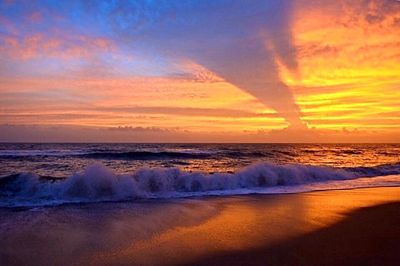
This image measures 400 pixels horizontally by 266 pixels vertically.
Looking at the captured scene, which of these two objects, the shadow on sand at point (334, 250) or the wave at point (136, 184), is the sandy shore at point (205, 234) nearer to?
the shadow on sand at point (334, 250)

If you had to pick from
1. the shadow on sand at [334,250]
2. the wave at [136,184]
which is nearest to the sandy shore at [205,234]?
the shadow on sand at [334,250]

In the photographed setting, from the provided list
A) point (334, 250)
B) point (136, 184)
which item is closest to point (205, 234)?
point (334, 250)

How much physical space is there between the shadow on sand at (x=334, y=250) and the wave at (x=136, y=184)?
6.05 m

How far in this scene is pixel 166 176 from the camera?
13.4 m

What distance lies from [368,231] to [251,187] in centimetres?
768

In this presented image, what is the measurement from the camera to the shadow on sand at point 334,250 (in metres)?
5.04

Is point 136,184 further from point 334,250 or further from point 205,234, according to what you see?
point 334,250

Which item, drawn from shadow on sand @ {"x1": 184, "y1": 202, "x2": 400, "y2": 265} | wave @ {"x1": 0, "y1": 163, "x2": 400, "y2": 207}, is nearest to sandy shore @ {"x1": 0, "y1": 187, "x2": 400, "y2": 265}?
shadow on sand @ {"x1": 184, "y1": 202, "x2": 400, "y2": 265}

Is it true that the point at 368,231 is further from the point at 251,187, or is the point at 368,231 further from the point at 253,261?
the point at 251,187

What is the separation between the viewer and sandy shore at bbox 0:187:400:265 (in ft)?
17.0

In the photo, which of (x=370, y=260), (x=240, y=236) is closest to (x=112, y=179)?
(x=240, y=236)

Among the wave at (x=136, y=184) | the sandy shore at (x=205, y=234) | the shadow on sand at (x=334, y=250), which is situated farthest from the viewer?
the wave at (x=136, y=184)

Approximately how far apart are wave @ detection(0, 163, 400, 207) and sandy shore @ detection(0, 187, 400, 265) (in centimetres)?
185

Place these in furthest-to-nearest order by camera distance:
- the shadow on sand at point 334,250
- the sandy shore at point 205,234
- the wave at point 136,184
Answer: the wave at point 136,184 → the sandy shore at point 205,234 → the shadow on sand at point 334,250
